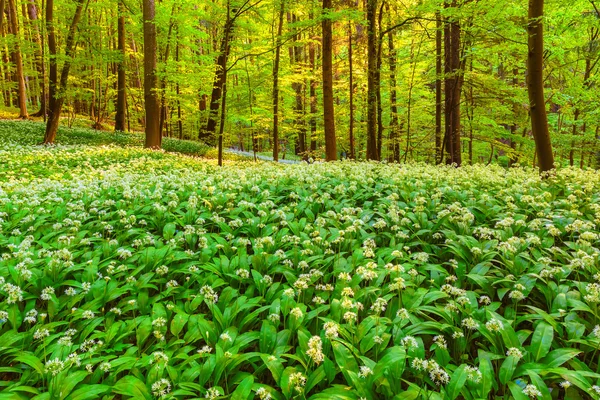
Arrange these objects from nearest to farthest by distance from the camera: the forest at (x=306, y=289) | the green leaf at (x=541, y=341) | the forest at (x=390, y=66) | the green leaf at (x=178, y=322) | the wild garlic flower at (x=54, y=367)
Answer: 1. the wild garlic flower at (x=54, y=367)
2. the forest at (x=306, y=289)
3. the green leaf at (x=541, y=341)
4. the green leaf at (x=178, y=322)
5. the forest at (x=390, y=66)

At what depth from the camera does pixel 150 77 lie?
1580cm

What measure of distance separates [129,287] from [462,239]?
13.1 feet

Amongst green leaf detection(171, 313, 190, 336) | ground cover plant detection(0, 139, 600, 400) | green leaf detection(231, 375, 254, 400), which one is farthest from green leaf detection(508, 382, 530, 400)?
green leaf detection(171, 313, 190, 336)

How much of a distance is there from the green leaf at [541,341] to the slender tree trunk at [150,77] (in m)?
16.4

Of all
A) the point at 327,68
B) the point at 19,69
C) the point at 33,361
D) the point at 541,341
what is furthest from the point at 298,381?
the point at 19,69

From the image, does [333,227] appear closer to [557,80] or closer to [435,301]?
[435,301]

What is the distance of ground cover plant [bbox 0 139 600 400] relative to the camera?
246 cm

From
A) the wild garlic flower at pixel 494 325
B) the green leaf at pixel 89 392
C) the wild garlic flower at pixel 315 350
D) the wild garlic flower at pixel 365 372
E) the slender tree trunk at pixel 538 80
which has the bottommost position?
the green leaf at pixel 89 392

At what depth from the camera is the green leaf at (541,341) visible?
2.59 metres

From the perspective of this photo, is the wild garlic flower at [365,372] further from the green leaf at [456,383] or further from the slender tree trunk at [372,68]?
the slender tree trunk at [372,68]

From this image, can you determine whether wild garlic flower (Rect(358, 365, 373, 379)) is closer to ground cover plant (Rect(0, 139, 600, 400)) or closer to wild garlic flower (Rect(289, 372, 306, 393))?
ground cover plant (Rect(0, 139, 600, 400))

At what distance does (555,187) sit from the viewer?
250 inches

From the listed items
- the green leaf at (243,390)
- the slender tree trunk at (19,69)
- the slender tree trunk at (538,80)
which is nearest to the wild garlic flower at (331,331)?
the green leaf at (243,390)

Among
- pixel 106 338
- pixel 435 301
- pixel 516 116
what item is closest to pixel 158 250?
pixel 106 338
